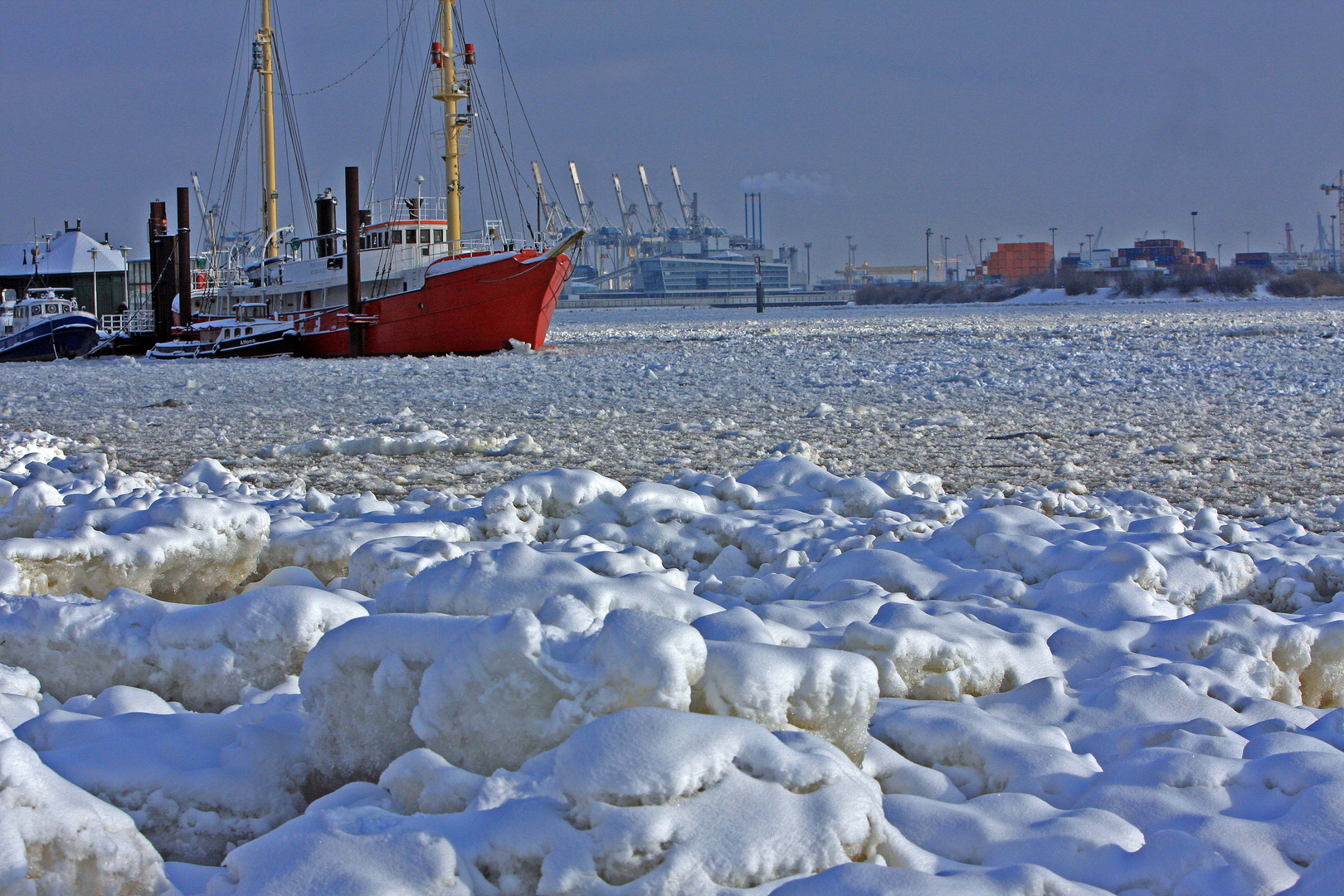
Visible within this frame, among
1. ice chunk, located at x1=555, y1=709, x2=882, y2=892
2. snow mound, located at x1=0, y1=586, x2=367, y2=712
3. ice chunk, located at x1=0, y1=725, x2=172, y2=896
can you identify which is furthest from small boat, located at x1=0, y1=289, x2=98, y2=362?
ice chunk, located at x1=555, y1=709, x2=882, y2=892

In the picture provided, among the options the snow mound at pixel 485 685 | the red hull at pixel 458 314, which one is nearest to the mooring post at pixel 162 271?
the red hull at pixel 458 314

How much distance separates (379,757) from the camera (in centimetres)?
217

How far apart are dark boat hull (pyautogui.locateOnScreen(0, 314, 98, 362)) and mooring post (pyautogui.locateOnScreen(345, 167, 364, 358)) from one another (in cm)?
748

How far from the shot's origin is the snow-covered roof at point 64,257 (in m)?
42.1

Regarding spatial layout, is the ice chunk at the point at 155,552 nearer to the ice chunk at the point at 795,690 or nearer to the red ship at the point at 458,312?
the ice chunk at the point at 795,690

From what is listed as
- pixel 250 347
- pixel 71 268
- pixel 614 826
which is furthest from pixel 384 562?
pixel 71 268

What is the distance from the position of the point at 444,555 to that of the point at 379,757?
1.44 metres

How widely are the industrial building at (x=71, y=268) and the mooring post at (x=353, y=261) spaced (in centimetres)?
2585

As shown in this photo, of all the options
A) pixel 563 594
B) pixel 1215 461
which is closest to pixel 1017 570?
pixel 563 594

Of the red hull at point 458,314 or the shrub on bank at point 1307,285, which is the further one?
the shrub on bank at point 1307,285

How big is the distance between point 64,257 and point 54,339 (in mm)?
21680

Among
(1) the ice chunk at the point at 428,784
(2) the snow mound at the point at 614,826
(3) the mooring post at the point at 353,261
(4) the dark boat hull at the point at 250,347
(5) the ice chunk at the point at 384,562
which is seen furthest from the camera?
(4) the dark boat hull at the point at 250,347

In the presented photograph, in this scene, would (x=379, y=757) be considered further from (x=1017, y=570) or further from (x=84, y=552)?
(x=1017, y=570)

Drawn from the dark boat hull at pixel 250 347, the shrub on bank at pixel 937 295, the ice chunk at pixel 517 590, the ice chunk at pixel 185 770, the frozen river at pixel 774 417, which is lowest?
the ice chunk at pixel 185 770
